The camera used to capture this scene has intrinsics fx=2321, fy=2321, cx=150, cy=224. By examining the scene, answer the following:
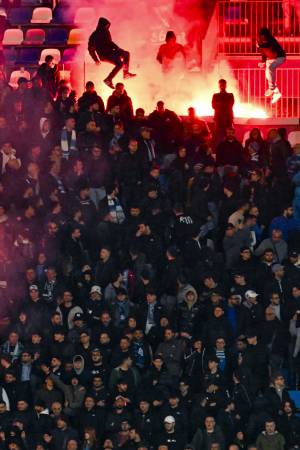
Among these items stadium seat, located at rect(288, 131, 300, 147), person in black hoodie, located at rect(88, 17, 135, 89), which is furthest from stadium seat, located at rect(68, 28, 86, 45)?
stadium seat, located at rect(288, 131, 300, 147)

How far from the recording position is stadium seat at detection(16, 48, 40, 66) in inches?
1768

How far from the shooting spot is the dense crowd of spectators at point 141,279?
33500 mm

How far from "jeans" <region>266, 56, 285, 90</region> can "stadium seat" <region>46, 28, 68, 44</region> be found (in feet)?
15.7

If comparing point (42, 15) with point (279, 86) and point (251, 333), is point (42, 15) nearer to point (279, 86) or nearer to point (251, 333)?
point (279, 86)

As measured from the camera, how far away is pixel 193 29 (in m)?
43.8

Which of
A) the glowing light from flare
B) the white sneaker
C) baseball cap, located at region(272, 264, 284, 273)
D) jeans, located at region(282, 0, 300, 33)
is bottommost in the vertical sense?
baseball cap, located at region(272, 264, 284, 273)

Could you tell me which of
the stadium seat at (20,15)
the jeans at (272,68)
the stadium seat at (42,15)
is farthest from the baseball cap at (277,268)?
the stadium seat at (20,15)

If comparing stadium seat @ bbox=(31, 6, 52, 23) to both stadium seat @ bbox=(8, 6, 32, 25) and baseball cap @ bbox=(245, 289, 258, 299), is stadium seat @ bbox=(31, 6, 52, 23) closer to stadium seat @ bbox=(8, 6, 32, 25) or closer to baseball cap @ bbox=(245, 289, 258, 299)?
stadium seat @ bbox=(8, 6, 32, 25)

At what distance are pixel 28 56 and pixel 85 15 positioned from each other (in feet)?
4.79

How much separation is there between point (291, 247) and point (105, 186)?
10.6 ft

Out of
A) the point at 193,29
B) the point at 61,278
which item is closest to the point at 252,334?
the point at 61,278

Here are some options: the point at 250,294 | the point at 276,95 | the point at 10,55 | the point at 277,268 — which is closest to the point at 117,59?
the point at 276,95

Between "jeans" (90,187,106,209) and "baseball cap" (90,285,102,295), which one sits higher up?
"jeans" (90,187,106,209)

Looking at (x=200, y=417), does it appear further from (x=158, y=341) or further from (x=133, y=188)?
(x=133, y=188)
